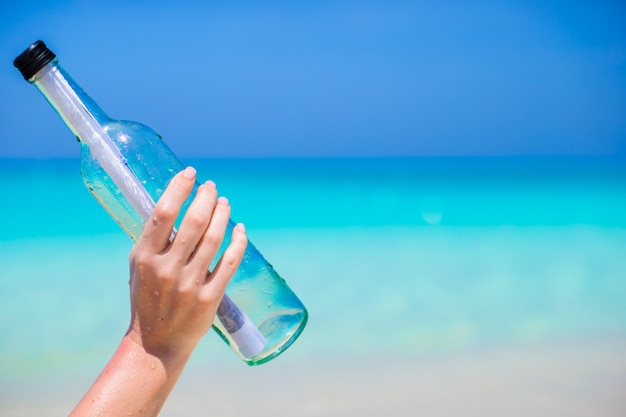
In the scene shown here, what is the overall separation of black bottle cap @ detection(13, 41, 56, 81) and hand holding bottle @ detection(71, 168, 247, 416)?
225 millimetres

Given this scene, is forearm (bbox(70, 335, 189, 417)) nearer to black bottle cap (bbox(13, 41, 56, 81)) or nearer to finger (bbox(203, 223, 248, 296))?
finger (bbox(203, 223, 248, 296))

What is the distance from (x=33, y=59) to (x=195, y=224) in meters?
0.28

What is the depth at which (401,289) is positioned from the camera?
2.77m

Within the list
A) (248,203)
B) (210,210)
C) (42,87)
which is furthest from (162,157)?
(248,203)

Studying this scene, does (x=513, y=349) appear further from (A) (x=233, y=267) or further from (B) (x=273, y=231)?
(B) (x=273, y=231)

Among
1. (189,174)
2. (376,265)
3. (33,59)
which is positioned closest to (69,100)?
(33,59)

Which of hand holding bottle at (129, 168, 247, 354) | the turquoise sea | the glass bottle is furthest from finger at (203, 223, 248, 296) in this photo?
the turquoise sea

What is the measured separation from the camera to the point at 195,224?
0.50 m

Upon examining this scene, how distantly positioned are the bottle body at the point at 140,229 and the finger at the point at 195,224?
19cm

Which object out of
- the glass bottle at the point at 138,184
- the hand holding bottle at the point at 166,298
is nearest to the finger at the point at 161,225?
the hand holding bottle at the point at 166,298

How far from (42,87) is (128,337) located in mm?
290

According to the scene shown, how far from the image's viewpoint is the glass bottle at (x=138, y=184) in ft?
2.11

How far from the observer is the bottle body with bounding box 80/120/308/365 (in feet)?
2.32

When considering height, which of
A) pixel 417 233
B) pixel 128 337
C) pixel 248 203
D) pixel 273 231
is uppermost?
pixel 248 203
